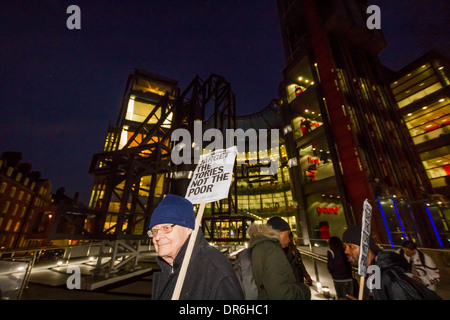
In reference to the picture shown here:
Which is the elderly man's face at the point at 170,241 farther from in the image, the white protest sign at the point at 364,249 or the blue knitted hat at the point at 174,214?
the white protest sign at the point at 364,249

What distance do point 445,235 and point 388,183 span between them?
16.8 feet

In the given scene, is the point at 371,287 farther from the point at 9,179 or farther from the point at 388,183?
the point at 9,179

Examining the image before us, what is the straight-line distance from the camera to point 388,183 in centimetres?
1644

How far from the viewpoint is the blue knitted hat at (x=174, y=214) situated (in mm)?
1909

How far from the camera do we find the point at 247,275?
194 centimetres

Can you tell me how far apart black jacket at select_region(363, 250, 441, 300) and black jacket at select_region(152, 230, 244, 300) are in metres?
1.72

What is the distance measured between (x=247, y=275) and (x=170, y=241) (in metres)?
0.91

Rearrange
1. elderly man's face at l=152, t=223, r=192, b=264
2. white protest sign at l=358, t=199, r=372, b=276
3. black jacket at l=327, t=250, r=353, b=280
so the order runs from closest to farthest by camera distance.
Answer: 1. elderly man's face at l=152, t=223, r=192, b=264
2. white protest sign at l=358, t=199, r=372, b=276
3. black jacket at l=327, t=250, r=353, b=280

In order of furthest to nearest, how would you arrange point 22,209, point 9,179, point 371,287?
point 22,209
point 9,179
point 371,287

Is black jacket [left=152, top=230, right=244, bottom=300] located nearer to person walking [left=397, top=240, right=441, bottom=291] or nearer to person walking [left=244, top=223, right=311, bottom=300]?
person walking [left=244, top=223, right=311, bottom=300]

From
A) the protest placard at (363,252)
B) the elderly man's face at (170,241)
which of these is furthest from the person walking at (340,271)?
the elderly man's face at (170,241)

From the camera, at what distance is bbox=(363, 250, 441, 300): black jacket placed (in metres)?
1.75

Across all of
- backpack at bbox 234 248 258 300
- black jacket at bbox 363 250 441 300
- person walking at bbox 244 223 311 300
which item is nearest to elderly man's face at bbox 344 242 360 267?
black jacket at bbox 363 250 441 300
